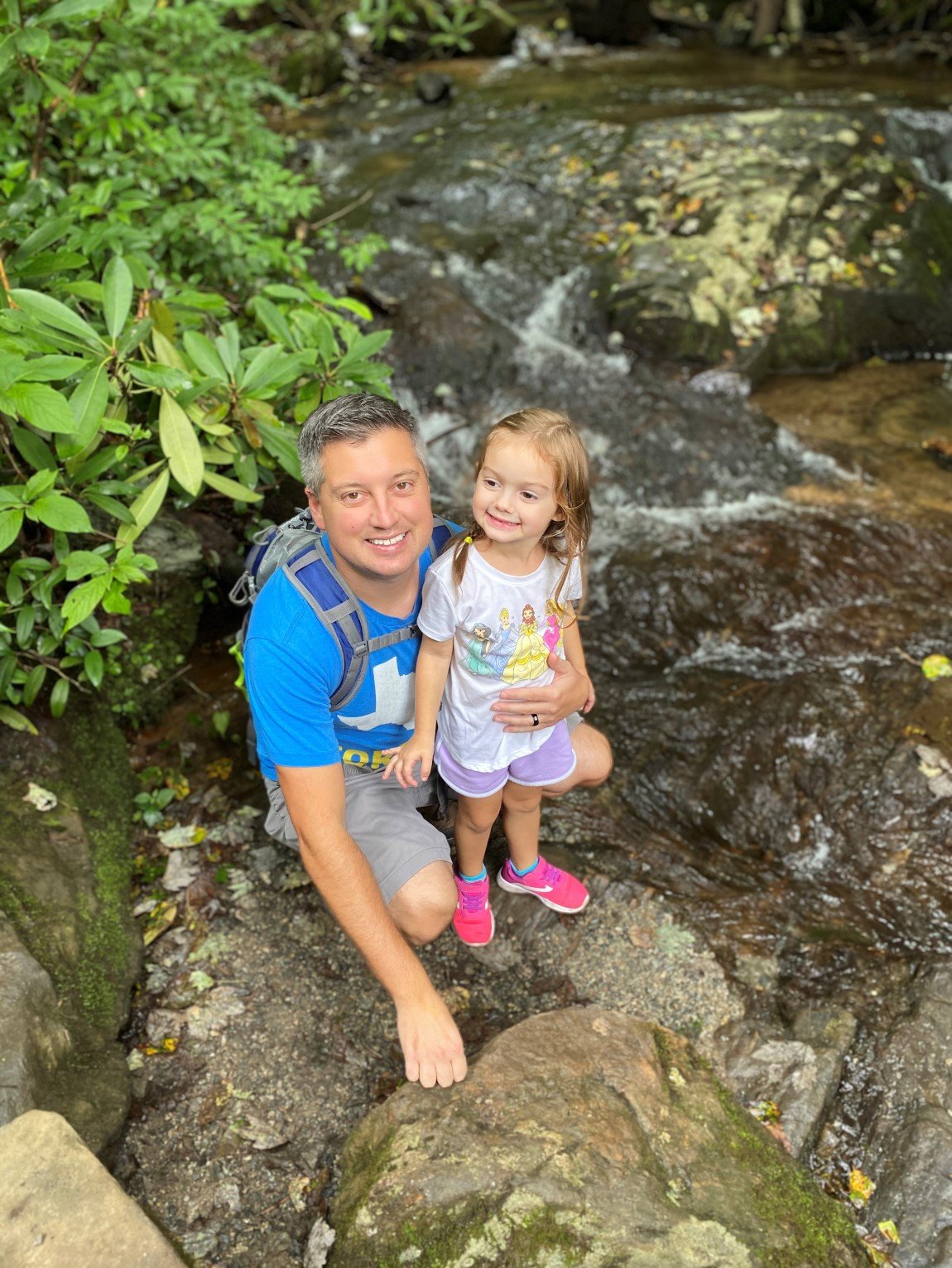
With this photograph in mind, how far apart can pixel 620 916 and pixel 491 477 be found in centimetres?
152

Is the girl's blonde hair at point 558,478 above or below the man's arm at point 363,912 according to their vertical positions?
above

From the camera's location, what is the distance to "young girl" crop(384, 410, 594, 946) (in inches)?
93.4

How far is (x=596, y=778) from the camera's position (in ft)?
10.5

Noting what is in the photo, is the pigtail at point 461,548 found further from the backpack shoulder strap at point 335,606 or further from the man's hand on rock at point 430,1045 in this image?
the man's hand on rock at point 430,1045

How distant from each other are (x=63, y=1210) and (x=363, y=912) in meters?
0.83

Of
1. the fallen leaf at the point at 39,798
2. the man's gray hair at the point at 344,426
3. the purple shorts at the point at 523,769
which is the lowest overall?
the fallen leaf at the point at 39,798

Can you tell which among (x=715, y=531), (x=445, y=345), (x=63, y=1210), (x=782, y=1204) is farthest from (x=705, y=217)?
(x=63, y=1210)

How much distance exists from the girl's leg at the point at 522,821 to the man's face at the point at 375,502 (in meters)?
0.87

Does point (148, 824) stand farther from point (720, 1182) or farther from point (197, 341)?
point (720, 1182)

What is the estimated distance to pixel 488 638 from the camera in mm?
2541

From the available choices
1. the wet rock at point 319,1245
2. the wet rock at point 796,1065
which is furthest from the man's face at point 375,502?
the wet rock at point 796,1065

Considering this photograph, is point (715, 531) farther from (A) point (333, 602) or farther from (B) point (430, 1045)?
(B) point (430, 1045)

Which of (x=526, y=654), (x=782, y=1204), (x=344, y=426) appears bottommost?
(x=782, y=1204)

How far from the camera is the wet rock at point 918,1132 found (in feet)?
7.69
